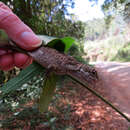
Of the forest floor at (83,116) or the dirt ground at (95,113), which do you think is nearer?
the forest floor at (83,116)

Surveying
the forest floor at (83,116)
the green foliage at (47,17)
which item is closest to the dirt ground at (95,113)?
the forest floor at (83,116)

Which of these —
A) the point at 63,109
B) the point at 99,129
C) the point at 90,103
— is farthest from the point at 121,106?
the point at 63,109

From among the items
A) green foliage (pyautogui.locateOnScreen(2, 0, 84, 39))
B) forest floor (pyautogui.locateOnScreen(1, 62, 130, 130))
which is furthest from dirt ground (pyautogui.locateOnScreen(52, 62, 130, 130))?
green foliage (pyautogui.locateOnScreen(2, 0, 84, 39))

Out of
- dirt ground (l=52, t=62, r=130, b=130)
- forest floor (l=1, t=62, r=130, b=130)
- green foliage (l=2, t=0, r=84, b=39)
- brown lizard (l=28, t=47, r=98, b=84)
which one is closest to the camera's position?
brown lizard (l=28, t=47, r=98, b=84)

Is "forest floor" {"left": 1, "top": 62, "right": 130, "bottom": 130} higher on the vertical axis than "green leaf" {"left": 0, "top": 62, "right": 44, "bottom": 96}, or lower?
lower

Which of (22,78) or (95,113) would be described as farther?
(95,113)

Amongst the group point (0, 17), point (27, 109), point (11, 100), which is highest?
point (0, 17)

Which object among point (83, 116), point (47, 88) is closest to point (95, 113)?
point (83, 116)

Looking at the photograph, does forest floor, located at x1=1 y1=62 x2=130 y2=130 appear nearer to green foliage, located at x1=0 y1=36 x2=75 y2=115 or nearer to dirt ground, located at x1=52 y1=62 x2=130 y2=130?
dirt ground, located at x1=52 y1=62 x2=130 y2=130

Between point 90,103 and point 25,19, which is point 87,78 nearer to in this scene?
point 25,19

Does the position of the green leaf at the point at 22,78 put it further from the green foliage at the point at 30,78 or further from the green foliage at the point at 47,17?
the green foliage at the point at 47,17

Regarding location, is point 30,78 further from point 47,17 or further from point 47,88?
point 47,17
